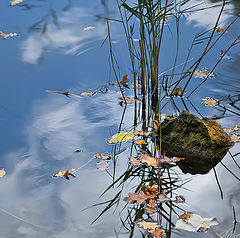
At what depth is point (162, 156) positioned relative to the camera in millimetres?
2744

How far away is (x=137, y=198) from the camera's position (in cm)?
234

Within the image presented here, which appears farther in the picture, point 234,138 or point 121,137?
point 121,137

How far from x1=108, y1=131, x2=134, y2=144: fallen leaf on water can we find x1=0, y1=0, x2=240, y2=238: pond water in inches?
2.2

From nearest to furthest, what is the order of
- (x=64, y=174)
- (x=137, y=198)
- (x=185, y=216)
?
(x=185, y=216), (x=137, y=198), (x=64, y=174)

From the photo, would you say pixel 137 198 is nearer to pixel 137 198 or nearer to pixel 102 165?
pixel 137 198

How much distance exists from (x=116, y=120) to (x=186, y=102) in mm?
662

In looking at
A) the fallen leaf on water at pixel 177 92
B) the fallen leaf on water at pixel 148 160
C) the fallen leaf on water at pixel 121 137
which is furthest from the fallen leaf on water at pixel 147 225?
the fallen leaf on water at pixel 177 92

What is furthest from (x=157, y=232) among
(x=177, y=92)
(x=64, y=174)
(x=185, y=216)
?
(x=177, y=92)

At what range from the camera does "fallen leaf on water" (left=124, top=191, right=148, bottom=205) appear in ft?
7.61

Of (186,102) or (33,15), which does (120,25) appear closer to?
(33,15)

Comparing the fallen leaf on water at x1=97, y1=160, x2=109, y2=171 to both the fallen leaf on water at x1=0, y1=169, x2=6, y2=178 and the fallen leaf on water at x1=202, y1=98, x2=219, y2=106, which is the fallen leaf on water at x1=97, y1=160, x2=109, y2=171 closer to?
the fallen leaf on water at x1=0, y1=169, x2=6, y2=178

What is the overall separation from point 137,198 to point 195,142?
71 cm

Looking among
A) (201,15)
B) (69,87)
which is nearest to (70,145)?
(69,87)

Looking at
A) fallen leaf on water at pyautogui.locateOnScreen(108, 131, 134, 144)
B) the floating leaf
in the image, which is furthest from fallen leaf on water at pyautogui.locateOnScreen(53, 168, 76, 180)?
the floating leaf
